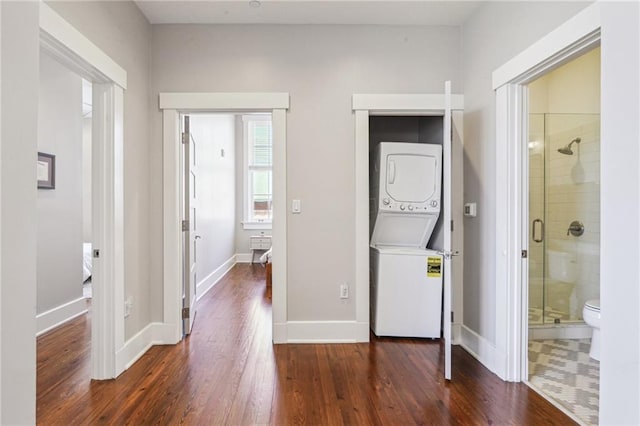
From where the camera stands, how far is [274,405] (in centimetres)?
190

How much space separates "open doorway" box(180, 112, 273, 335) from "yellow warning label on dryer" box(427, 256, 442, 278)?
2091mm

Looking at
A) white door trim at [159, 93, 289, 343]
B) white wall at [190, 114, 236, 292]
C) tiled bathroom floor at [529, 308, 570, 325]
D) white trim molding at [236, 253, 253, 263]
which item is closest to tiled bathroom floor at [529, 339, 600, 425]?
tiled bathroom floor at [529, 308, 570, 325]

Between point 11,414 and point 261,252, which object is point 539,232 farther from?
point 261,252

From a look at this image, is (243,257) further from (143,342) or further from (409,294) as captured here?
(409,294)

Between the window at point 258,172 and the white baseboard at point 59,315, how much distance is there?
3840 millimetres

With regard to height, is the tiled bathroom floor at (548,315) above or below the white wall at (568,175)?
below

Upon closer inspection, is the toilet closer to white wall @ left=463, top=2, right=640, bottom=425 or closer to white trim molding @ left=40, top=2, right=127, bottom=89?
white wall @ left=463, top=2, right=640, bottom=425

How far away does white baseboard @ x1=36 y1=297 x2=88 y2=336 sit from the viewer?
9.95 feet

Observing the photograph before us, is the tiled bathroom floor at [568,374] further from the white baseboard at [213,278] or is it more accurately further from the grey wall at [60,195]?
the grey wall at [60,195]

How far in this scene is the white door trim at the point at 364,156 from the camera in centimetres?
282

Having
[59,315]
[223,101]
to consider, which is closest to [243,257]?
[59,315]

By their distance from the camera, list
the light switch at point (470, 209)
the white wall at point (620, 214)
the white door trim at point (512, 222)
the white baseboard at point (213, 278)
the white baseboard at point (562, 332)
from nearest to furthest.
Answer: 1. the white wall at point (620, 214)
2. the white door trim at point (512, 222)
3. the light switch at point (470, 209)
4. the white baseboard at point (562, 332)
5. the white baseboard at point (213, 278)

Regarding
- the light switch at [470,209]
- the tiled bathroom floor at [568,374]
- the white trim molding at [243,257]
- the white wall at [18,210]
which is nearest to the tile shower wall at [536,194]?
the tiled bathroom floor at [568,374]

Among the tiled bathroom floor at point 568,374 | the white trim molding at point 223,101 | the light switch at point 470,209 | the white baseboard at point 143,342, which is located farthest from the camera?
the white trim molding at point 223,101
